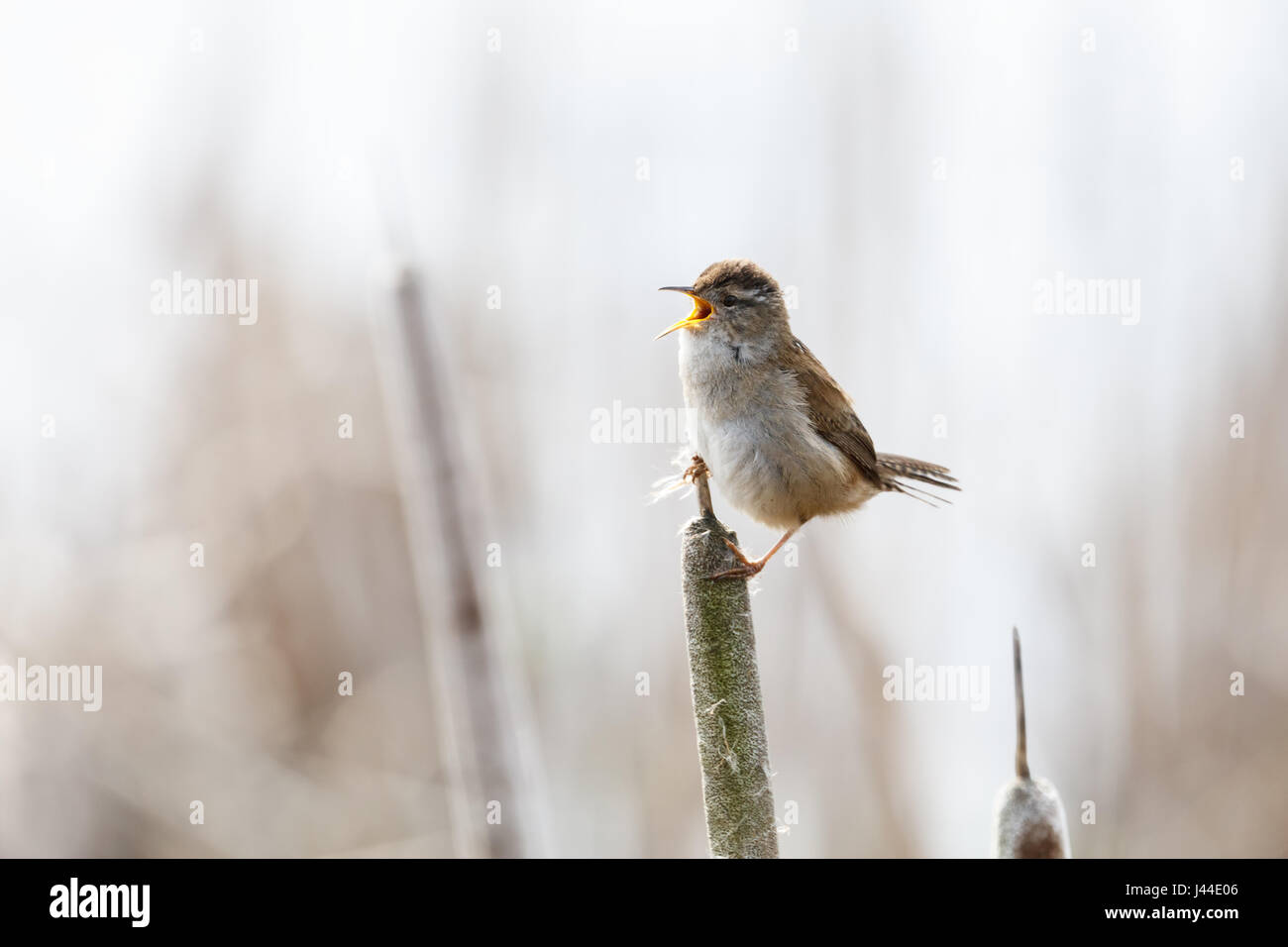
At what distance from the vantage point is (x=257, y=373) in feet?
20.5

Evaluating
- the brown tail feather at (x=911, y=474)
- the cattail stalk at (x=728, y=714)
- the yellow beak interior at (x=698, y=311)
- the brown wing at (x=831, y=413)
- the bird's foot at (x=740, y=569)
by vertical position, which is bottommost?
the cattail stalk at (x=728, y=714)

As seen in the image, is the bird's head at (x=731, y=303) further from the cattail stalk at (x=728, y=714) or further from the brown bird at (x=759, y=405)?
the cattail stalk at (x=728, y=714)

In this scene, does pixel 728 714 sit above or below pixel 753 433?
below

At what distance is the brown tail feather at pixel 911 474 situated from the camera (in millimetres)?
3898

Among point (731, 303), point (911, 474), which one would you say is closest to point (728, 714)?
point (731, 303)

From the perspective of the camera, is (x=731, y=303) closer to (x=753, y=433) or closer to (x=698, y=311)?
(x=698, y=311)

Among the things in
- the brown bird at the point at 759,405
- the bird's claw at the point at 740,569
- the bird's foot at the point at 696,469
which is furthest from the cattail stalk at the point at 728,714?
the brown bird at the point at 759,405

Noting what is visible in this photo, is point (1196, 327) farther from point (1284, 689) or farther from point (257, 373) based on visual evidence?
point (257, 373)

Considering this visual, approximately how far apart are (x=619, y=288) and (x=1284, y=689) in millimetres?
4146

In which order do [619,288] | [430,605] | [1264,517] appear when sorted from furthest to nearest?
[1264,517] < [619,288] < [430,605]

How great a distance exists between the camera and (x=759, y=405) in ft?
11.1

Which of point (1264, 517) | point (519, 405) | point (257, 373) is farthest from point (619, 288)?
point (1264, 517)

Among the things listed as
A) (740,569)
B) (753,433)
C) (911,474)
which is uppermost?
(753,433)

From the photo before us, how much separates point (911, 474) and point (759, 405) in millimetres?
875
